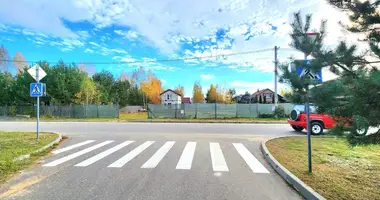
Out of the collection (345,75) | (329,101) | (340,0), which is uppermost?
(340,0)

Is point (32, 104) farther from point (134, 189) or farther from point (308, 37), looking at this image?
point (308, 37)

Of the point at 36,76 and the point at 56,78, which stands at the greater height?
the point at 56,78

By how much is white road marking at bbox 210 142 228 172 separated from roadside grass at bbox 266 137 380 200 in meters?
1.55

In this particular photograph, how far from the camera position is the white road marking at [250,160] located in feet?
19.8

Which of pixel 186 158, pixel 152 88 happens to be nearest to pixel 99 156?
pixel 186 158

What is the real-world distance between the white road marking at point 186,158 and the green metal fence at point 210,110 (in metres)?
17.8

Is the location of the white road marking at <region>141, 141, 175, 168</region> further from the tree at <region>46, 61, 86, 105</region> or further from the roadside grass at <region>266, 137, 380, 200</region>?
the tree at <region>46, 61, 86, 105</region>

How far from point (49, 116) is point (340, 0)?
3347cm

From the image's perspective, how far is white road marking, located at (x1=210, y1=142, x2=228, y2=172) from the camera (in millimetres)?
6070

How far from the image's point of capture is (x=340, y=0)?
12.0 ft

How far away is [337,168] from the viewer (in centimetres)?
579

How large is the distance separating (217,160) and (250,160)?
39.0 inches

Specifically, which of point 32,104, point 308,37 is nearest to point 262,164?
point 308,37

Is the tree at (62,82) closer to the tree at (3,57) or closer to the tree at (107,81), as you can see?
the tree at (107,81)
